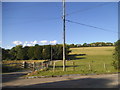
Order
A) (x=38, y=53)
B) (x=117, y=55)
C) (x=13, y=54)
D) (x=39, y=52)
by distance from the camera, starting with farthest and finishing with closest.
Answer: (x=13, y=54)
(x=38, y=53)
(x=39, y=52)
(x=117, y=55)

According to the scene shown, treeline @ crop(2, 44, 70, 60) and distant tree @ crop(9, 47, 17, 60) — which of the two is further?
distant tree @ crop(9, 47, 17, 60)

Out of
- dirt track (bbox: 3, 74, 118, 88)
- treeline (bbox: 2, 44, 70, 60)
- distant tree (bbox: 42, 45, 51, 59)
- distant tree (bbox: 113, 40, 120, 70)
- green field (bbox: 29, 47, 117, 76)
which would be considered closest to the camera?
dirt track (bbox: 3, 74, 118, 88)

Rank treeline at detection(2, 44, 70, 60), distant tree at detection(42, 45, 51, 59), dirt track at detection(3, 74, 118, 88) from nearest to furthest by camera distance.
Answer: dirt track at detection(3, 74, 118, 88), distant tree at detection(42, 45, 51, 59), treeline at detection(2, 44, 70, 60)

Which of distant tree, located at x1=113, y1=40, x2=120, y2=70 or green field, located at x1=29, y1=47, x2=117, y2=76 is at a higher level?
distant tree, located at x1=113, y1=40, x2=120, y2=70

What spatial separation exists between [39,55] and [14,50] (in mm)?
16488

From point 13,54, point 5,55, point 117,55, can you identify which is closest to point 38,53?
point 5,55

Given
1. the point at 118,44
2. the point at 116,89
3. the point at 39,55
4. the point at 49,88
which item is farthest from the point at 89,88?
the point at 39,55

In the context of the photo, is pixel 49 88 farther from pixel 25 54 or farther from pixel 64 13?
pixel 25 54

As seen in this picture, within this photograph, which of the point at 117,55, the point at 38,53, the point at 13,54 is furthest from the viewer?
the point at 13,54

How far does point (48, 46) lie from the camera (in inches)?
2625

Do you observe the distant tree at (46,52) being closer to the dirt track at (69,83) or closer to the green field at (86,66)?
the green field at (86,66)

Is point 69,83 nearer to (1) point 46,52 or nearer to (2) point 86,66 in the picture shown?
(2) point 86,66

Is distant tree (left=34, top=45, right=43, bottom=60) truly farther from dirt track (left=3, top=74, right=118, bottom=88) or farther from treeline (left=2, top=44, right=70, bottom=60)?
dirt track (left=3, top=74, right=118, bottom=88)

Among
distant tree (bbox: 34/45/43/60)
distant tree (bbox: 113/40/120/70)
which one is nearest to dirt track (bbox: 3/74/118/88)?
distant tree (bbox: 113/40/120/70)
